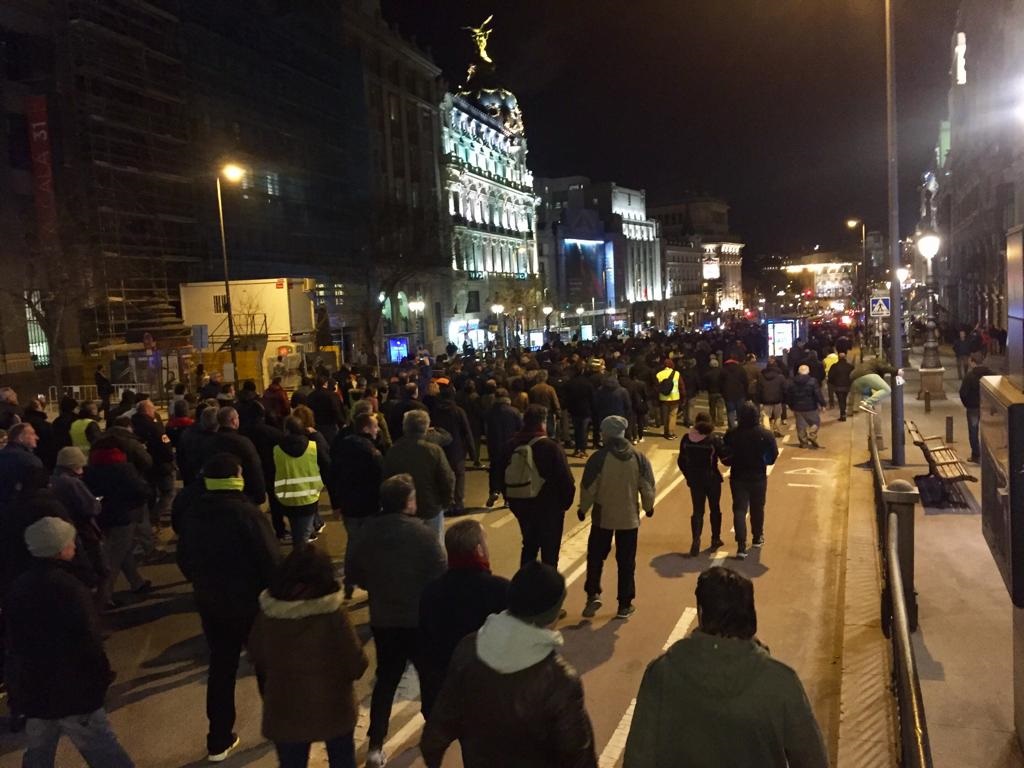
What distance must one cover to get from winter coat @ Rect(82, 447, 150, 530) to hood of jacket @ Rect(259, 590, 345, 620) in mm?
4699

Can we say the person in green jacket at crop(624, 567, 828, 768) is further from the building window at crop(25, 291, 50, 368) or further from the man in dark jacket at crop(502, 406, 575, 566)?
the building window at crop(25, 291, 50, 368)

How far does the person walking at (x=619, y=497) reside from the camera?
7.57 metres

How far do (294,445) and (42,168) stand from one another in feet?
80.0

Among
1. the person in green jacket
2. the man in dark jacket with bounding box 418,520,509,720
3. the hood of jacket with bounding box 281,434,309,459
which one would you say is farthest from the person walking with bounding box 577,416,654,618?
the person in green jacket

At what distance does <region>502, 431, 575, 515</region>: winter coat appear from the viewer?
7.68m

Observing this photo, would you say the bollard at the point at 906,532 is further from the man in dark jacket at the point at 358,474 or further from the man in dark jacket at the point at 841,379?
the man in dark jacket at the point at 841,379

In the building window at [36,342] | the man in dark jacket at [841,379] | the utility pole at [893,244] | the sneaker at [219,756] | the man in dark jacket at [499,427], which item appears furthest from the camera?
the building window at [36,342]

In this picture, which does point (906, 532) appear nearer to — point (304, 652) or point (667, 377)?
point (304, 652)

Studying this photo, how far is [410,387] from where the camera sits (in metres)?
12.0

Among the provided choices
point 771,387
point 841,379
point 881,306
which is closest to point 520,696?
point 771,387

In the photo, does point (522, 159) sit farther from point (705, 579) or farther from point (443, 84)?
point (705, 579)

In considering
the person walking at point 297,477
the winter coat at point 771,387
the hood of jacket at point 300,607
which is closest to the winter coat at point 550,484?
the person walking at point 297,477

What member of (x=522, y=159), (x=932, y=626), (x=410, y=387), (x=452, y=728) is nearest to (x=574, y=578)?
(x=932, y=626)

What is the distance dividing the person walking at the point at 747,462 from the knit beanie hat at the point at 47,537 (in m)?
6.71
